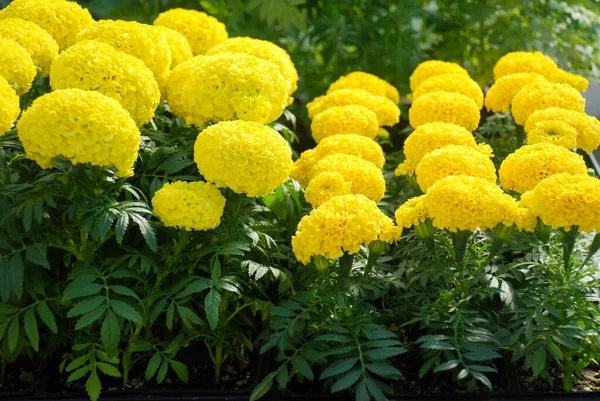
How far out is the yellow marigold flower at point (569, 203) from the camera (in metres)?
2.17

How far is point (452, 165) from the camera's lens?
2.55 m

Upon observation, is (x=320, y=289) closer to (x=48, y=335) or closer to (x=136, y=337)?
(x=136, y=337)

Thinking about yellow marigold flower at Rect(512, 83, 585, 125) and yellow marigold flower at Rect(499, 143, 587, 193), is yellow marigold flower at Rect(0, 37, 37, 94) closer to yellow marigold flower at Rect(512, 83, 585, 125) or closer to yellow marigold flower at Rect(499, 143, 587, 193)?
yellow marigold flower at Rect(499, 143, 587, 193)

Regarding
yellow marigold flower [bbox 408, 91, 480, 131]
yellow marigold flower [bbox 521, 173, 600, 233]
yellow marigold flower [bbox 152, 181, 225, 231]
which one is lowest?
yellow marigold flower [bbox 152, 181, 225, 231]

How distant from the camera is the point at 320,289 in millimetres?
2504

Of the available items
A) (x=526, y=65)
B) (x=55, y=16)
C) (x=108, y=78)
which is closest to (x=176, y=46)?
(x=55, y=16)

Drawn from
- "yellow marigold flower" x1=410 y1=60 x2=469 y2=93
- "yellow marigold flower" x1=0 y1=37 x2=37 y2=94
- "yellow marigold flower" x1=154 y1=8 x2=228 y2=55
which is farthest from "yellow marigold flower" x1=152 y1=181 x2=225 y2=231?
"yellow marigold flower" x1=410 y1=60 x2=469 y2=93

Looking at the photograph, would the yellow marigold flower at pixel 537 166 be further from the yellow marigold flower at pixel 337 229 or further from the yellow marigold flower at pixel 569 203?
the yellow marigold flower at pixel 337 229

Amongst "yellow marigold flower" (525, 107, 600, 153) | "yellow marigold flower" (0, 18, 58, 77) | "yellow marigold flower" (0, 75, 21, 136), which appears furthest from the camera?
"yellow marigold flower" (525, 107, 600, 153)

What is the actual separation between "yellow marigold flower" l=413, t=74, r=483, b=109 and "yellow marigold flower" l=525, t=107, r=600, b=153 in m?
0.59

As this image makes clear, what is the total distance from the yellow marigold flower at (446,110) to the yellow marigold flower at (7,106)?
5.29 feet

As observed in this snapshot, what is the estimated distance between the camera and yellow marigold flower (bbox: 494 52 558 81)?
12.3ft

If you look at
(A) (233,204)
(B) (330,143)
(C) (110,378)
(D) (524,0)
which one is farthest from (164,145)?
(D) (524,0)

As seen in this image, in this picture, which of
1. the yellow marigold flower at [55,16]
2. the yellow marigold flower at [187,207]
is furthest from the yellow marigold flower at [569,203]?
the yellow marigold flower at [55,16]
